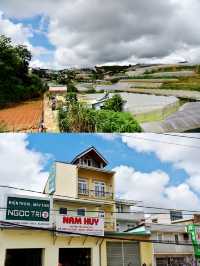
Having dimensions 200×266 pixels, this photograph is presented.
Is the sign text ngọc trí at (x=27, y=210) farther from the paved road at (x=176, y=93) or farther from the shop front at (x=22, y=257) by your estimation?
the paved road at (x=176, y=93)

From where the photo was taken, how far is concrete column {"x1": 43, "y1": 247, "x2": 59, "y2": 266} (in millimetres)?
8047

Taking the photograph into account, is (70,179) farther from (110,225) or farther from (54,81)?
(54,81)

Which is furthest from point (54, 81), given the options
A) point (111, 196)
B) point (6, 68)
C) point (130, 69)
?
point (111, 196)

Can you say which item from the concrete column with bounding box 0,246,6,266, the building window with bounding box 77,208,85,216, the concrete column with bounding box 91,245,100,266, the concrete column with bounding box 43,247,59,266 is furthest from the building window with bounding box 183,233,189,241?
the concrete column with bounding box 0,246,6,266

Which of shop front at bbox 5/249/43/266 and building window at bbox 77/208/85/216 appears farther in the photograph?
building window at bbox 77/208/85/216

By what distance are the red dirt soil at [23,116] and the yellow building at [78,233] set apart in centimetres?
191

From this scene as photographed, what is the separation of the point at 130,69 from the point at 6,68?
2.60 m

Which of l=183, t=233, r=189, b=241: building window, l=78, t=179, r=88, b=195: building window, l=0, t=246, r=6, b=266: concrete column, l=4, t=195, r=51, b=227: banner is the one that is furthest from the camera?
l=183, t=233, r=189, b=241: building window

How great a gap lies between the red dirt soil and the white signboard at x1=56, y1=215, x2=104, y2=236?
1981 millimetres

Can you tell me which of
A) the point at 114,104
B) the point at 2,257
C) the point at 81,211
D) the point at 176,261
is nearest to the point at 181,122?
the point at 114,104

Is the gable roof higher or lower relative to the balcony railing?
higher

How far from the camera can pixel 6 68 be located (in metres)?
7.47

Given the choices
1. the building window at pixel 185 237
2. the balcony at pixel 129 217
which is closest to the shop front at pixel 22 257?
the building window at pixel 185 237

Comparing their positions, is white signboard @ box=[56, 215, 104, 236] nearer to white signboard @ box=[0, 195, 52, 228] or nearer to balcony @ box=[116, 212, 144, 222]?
white signboard @ box=[0, 195, 52, 228]
